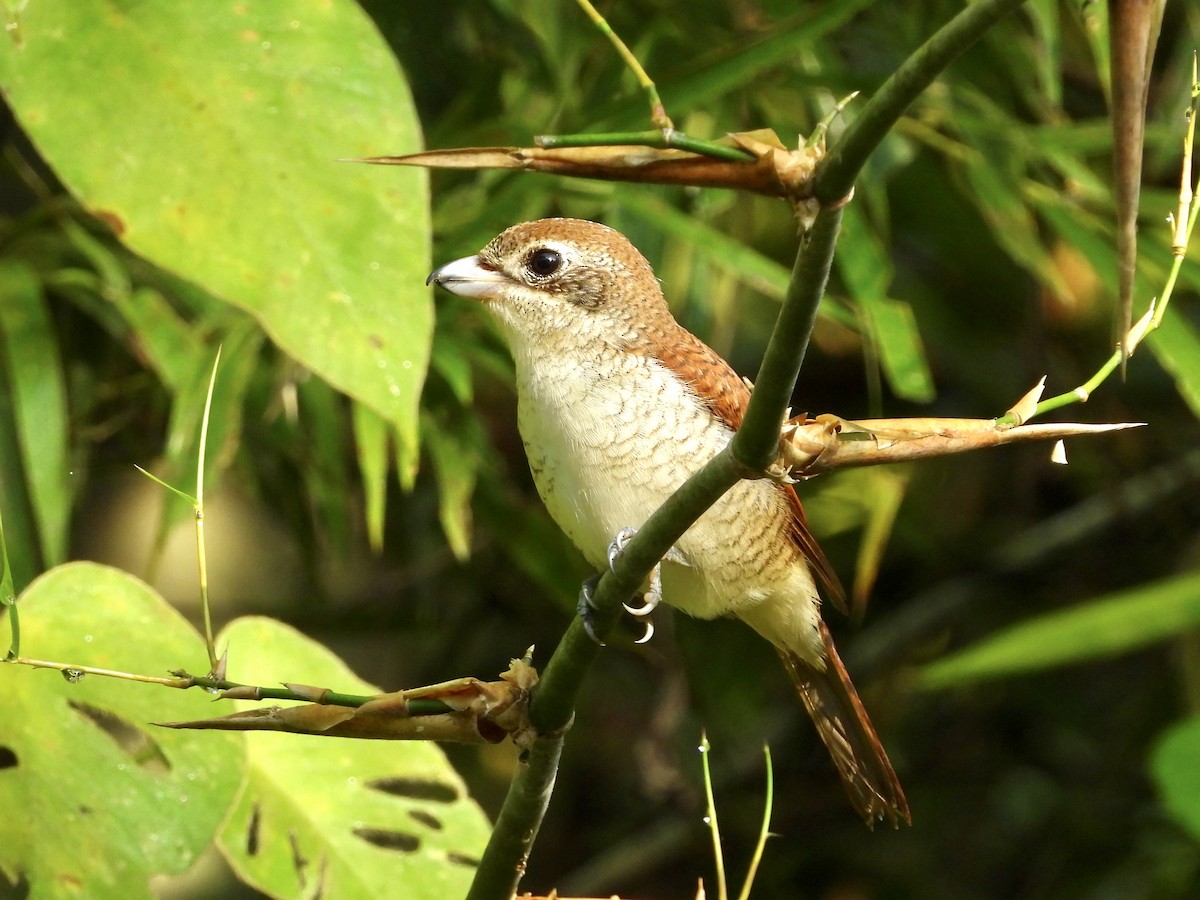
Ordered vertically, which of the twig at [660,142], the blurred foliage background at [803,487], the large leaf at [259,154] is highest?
the twig at [660,142]

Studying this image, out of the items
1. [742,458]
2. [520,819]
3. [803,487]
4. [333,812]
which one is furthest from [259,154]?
[803,487]

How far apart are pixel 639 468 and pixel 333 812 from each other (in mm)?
712

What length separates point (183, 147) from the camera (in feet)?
7.11

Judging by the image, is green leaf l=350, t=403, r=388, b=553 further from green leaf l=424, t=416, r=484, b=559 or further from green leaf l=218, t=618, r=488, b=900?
green leaf l=218, t=618, r=488, b=900

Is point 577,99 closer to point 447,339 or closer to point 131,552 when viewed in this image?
point 447,339

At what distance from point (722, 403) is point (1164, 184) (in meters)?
2.50

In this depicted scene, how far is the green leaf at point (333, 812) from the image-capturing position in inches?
85.2

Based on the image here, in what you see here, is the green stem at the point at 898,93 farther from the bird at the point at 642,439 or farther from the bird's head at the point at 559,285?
the bird's head at the point at 559,285

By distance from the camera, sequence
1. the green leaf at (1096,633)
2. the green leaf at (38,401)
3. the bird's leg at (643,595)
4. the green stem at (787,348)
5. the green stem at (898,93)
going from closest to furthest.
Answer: the green stem at (898,93)
the green stem at (787,348)
the bird's leg at (643,595)
the green leaf at (38,401)
the green leaf at (1096,633)

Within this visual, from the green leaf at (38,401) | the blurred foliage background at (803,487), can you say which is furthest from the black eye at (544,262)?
the green leaf at (38,401)

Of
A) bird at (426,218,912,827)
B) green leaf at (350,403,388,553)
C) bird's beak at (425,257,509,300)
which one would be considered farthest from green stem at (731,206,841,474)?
green leaf at (350,403,388,553)

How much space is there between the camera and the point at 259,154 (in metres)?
2.20

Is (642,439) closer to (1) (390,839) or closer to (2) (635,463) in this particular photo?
(2) (635,463)

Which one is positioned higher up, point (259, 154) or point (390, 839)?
point (259, 154)
